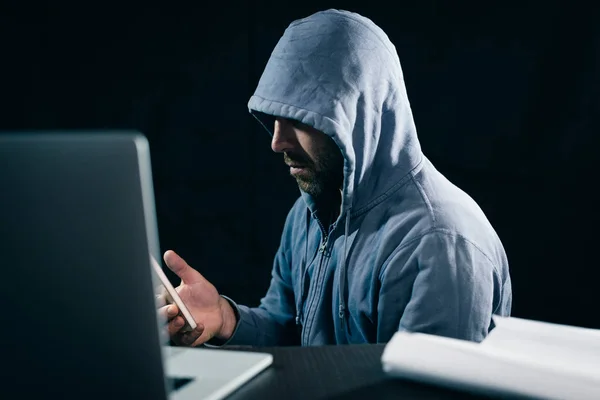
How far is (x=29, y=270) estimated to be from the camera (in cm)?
42

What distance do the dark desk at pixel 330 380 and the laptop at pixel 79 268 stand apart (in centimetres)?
18

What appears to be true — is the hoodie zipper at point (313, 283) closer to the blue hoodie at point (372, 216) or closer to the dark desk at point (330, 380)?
the blue hoodie at point (372, 216)

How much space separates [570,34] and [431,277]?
1292mm

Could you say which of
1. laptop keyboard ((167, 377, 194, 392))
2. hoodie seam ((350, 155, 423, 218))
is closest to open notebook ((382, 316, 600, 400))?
laptop keyboard ((167, 377, 194, 392))

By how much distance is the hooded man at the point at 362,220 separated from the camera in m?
1.18

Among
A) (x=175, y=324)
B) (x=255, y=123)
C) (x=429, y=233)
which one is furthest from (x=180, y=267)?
(x=255, y=123)

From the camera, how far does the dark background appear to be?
2.13 metres

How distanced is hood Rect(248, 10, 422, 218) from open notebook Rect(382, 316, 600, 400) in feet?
2.16

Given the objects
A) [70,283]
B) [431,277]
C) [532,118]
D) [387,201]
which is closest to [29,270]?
[70,283]

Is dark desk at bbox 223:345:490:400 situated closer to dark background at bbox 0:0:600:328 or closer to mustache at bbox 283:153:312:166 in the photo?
mustache at bbox 283:153:312:166

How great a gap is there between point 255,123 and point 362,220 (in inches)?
43.5

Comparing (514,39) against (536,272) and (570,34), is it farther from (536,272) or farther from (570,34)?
(536,272)

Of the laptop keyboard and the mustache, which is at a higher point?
the mustache

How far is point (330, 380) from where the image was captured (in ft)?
2.06
